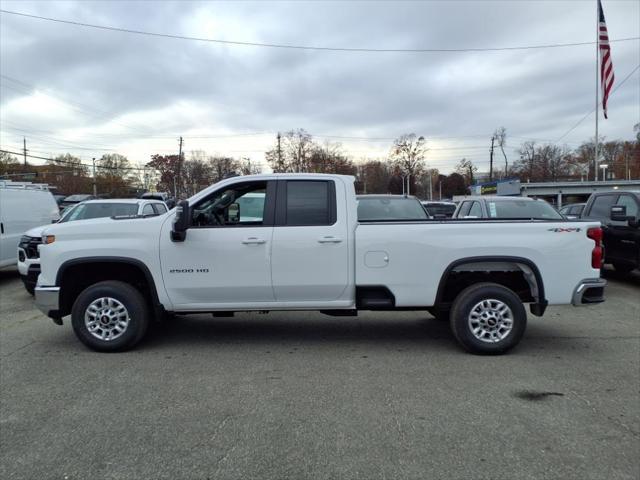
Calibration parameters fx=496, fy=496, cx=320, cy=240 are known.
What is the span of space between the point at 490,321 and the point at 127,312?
400 cm

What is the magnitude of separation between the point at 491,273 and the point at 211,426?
11.9ft

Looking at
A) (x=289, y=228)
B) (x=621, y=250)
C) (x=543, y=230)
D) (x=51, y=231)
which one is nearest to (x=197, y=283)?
(x=289, y=228)

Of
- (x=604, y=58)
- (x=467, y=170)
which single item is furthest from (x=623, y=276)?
(x=467, y=170)

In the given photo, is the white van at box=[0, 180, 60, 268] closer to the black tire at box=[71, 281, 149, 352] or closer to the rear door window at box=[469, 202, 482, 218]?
the black tire at box=[71, 281, 149, 352]

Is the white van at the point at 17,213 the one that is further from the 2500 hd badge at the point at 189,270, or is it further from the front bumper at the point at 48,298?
the 2500 hd badge at the point at 189,270

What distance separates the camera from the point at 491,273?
5.79 metres

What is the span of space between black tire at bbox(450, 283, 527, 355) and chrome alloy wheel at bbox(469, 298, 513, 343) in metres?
0.01

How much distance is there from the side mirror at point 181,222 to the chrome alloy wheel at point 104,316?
40.2 inches

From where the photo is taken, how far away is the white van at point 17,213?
10.5m

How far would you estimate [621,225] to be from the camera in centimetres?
1002

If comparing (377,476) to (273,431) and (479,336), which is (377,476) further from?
(479,336)

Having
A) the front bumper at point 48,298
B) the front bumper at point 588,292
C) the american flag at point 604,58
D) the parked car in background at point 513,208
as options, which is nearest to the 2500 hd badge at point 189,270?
the front bumper at point 48,298

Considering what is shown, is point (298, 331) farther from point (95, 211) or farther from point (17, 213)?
point (17, 213)

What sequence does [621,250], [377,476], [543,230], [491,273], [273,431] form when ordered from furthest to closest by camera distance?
[621,250], [491,273], [543,230], [273,431], [377,476]
